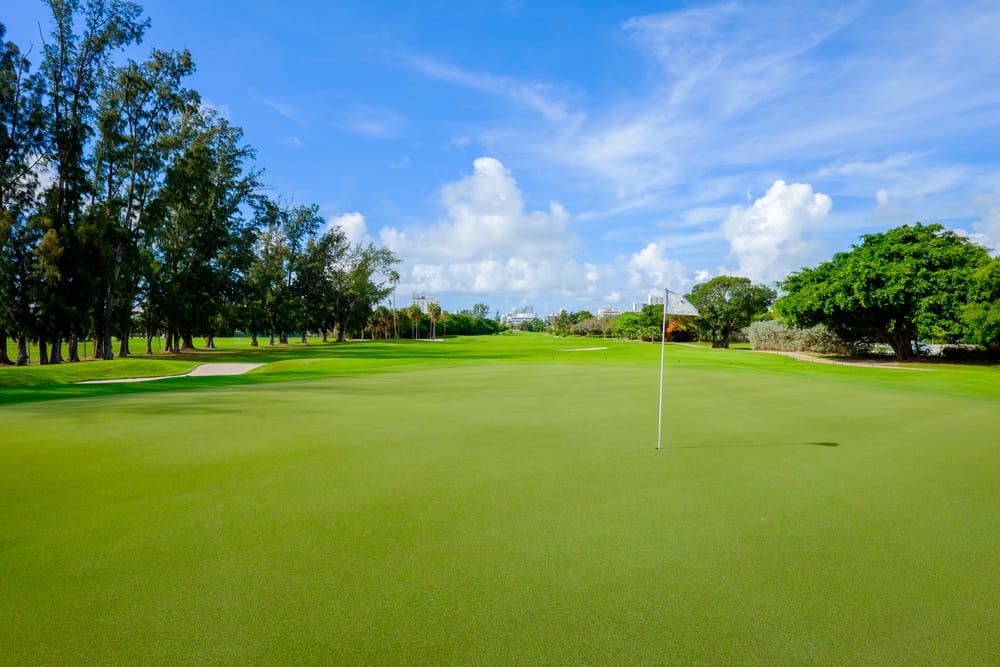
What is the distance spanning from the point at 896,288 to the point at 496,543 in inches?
1499

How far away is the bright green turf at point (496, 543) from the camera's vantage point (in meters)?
3.36

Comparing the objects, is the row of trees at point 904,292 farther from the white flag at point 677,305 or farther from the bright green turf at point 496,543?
the white flag at point 677,305

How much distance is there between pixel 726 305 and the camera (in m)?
73.3

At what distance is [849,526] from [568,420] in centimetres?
655

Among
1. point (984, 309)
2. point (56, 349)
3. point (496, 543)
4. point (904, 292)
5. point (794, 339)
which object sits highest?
point (904, 292)

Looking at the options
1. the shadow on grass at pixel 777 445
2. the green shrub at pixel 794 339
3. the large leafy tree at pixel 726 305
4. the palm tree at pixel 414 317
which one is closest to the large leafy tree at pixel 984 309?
the green shrub at pixel 794 339

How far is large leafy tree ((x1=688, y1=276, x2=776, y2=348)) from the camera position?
7319 cm

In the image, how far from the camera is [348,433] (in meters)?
10.0

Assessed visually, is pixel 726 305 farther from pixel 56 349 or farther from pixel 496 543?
pixel 496 543

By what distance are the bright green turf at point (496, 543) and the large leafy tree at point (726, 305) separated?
47623 millimetres

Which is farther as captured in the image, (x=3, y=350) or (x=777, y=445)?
(x=3, y=350)

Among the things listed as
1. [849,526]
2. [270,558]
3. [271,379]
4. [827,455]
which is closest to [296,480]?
[270,558]

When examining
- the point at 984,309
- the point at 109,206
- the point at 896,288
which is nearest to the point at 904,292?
the point at 896,288

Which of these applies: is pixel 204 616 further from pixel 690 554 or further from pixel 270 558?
pixel 690 554
